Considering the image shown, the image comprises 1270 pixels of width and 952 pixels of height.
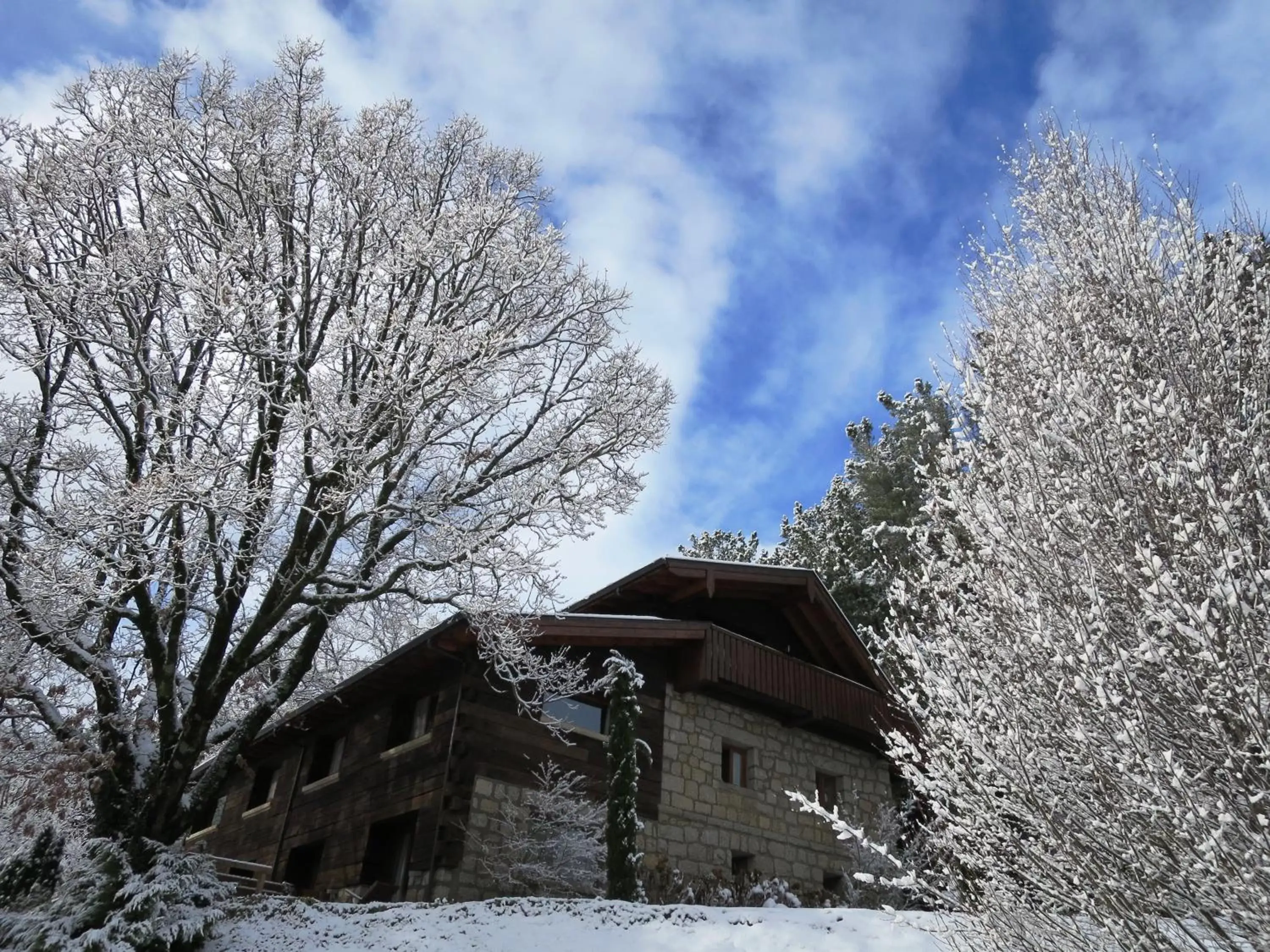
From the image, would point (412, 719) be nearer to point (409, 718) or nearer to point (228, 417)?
point (409, 718)

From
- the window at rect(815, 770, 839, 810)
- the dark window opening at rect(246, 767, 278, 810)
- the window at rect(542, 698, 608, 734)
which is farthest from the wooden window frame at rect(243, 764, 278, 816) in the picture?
the window at rect(815, 770, 839, 810)

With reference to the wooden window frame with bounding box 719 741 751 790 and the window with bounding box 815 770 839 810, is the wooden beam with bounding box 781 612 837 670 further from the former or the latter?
the wooden window frame with bounding box 719 741 751 790

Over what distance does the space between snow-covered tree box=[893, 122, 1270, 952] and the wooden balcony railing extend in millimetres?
7281

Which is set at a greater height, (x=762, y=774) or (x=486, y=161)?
(x=486, y=161)

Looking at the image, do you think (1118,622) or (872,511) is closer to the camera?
(1118,622)

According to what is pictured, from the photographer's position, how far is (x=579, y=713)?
1420cm

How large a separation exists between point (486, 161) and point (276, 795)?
13.3 metres

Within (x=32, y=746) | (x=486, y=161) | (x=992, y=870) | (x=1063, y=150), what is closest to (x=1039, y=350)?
(x=1063, y=150)

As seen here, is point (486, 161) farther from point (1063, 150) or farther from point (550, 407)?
point (1063, 150)

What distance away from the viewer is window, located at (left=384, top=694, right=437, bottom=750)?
14.3 metres

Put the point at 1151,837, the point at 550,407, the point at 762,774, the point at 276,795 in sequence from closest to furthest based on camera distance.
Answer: the point at 1151,837 < the point at 550,407 < the point at 762,774 < the point at 276,795

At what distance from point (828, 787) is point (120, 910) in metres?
12.0

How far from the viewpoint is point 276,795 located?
1789cm

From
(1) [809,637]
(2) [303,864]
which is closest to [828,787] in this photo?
(1) [809,637]
